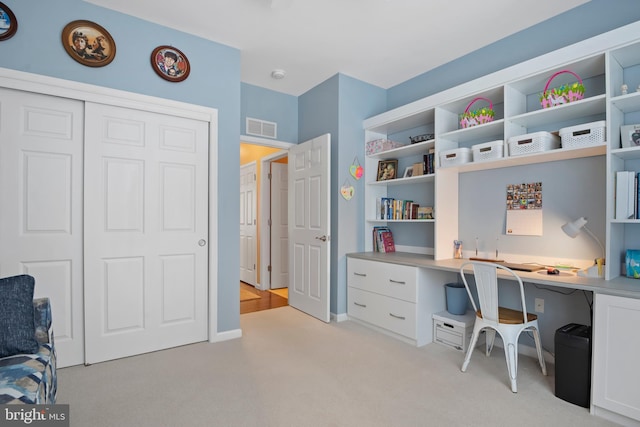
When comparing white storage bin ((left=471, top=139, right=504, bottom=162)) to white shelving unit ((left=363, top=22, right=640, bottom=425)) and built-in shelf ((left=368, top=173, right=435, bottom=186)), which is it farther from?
built-in shelf ((left=368, top=173, right=435, bottom=186))

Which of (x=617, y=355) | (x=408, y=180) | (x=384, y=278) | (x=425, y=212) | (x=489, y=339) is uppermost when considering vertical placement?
(x=408, y=180)

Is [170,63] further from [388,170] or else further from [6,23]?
[388,170]

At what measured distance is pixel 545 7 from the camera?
252 cm

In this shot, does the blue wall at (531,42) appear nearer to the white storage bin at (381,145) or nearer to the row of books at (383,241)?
the white storage bin at (381,145)

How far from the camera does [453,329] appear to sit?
2.88 meters

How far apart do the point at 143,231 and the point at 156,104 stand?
105 cm

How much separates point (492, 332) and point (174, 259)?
272 cm

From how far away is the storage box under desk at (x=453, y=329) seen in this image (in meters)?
2.81

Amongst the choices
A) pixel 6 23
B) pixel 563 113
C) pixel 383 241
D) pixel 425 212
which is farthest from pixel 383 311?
pixel 6 23

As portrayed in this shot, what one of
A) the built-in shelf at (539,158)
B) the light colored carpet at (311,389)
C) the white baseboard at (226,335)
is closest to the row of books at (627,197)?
the built-in shelf at (539,158)

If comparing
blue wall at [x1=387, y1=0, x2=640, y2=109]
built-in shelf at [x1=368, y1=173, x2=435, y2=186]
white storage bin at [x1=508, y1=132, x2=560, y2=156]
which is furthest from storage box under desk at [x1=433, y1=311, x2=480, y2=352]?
blue wall at [x1=387, y1=0, x2=640, y2=109]

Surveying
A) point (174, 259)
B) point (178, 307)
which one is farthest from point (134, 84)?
point (178, 307)

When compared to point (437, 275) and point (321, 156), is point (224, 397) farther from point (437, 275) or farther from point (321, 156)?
point (321, 156)

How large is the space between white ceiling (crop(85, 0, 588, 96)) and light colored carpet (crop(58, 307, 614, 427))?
2.59 m
